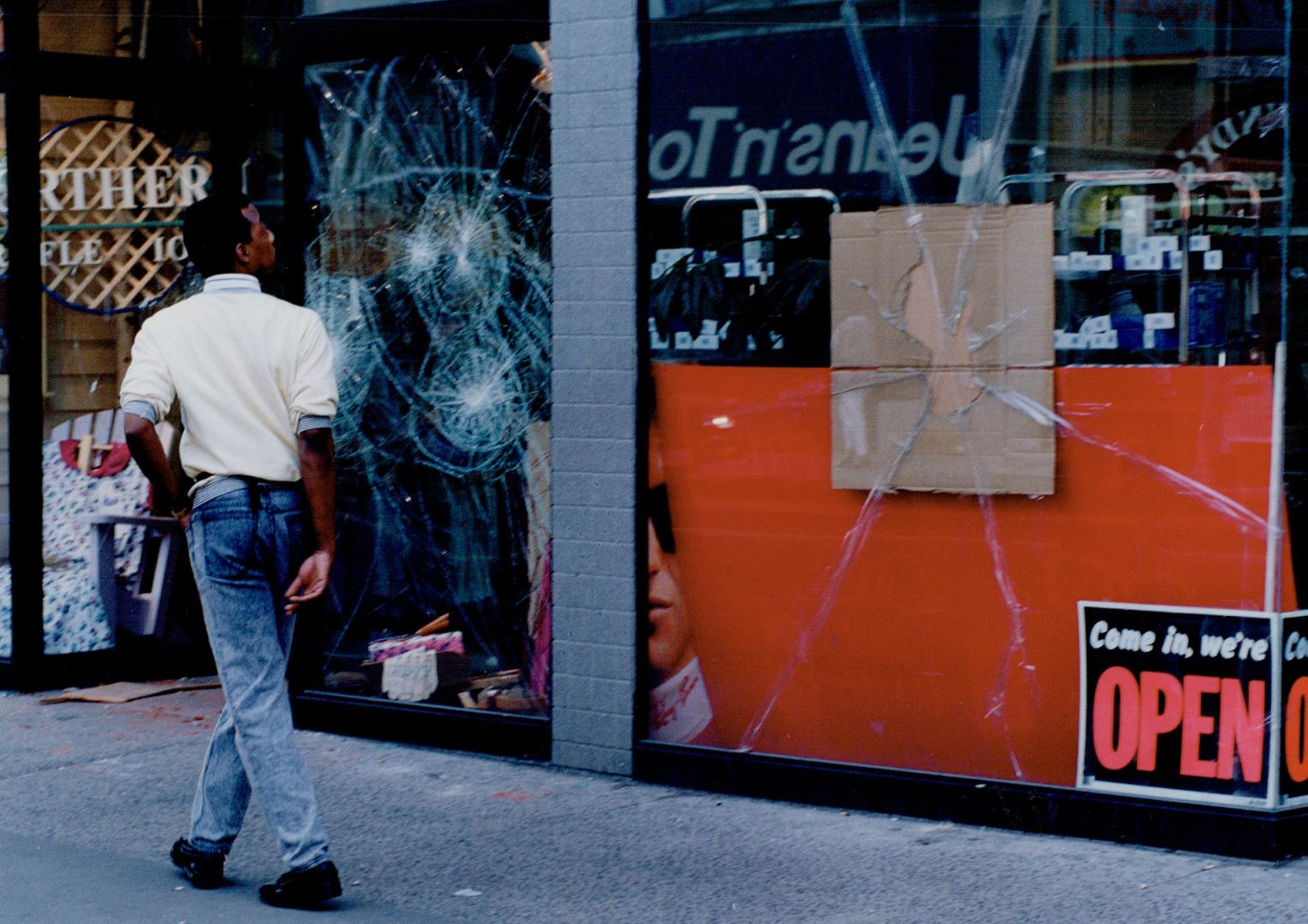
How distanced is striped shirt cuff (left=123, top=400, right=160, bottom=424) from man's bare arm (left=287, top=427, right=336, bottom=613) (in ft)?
1.30

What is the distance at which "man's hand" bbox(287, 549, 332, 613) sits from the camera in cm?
484

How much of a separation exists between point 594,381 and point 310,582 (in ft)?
5.88

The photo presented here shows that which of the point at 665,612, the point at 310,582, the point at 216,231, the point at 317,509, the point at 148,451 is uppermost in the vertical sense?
the point at 216,231

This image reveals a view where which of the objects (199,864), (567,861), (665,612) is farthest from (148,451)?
(665,612)

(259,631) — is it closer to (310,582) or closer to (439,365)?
(310,582)

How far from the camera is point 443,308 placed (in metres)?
6.92

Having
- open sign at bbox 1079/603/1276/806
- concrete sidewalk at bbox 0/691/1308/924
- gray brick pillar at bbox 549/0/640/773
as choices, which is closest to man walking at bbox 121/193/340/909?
concrete sidewalk at bbox 0/691/1308/924

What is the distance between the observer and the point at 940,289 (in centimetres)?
573

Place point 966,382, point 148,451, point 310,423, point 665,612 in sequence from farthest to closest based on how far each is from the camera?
point 665,612
point 966,382
point 310,423
point 148,451

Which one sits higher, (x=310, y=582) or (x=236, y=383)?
(x=236, y=383)

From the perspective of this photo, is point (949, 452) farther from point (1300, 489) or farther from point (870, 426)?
point (1300, 489)

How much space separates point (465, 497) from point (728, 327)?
4.55ft

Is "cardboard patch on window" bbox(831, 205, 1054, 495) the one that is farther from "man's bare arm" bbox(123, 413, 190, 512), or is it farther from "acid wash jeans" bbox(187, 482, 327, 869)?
"man's bare arm" bbox(123, 413, 190, 512)

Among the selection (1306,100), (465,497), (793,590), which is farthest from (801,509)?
(1306,100)
